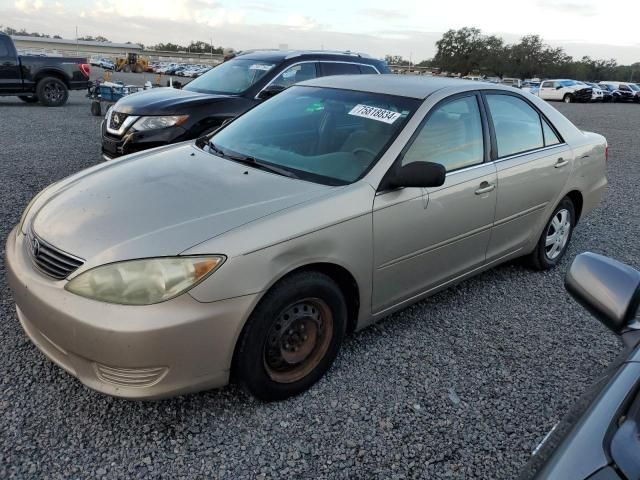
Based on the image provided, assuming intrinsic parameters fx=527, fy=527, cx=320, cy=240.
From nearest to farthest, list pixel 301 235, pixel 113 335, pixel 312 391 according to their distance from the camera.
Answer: pixel 113 335
pixel 301 235
pixel 312 391

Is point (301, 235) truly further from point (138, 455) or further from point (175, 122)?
point (175, 122)

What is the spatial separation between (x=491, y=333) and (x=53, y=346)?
2.57 meters

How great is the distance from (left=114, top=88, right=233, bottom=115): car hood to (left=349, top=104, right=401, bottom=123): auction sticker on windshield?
3267 mm

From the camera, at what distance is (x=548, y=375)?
305 centimetres

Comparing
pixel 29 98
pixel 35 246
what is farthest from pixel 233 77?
pixel 29 98

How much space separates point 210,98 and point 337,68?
80.2 inches

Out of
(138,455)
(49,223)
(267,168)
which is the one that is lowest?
(138,455)

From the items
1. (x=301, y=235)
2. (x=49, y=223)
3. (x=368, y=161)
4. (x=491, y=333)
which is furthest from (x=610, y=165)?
(x=49, y=223)

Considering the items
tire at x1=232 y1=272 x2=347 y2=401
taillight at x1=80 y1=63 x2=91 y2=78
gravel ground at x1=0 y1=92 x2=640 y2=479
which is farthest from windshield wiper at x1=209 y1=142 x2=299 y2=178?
taillight at x1=80 y1=63 x2=91 y2=78

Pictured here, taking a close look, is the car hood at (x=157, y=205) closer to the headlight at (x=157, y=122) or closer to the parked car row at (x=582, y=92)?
the headlight at (x=157, y=122)

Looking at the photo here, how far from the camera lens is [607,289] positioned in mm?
1596

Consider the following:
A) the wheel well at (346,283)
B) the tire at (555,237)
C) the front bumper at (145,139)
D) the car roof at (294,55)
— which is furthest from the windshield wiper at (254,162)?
the car roof at (294,55)

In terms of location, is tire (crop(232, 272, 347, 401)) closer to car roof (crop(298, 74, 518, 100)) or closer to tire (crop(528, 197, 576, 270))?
car roof (crop(298, 74, 518, 100))

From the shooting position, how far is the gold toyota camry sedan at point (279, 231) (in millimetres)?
2191
